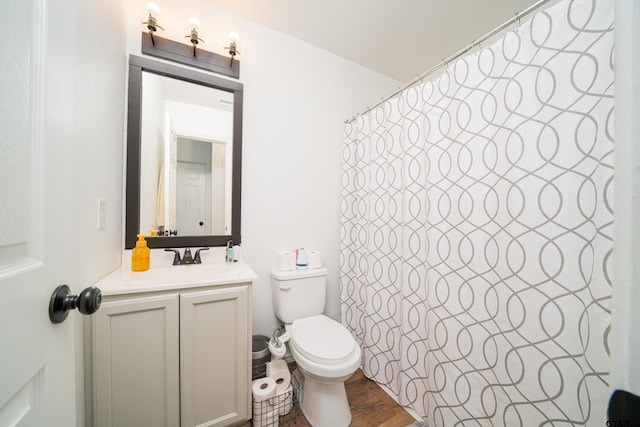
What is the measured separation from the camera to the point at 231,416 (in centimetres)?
103

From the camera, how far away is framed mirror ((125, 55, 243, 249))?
4.00 feet

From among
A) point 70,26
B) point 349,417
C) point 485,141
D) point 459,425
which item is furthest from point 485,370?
point 70,26

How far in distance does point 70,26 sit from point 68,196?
1.21 ft

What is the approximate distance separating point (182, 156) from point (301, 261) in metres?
1.01

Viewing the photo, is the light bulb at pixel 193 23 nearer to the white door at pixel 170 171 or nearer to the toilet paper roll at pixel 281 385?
the white door at pixel 170 171

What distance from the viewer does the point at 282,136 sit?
5.32ft

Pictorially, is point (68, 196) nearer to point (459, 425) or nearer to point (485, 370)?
point (485, 370)

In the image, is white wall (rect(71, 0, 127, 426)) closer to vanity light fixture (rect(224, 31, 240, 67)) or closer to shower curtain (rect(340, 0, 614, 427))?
vanity light fixture (rect(224, 31, 240, 67))

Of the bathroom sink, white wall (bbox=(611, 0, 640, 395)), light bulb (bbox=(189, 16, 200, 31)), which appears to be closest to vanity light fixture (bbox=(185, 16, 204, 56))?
light bulb (bbox=(189, 16, 200, 31))

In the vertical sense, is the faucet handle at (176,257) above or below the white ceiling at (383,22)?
below

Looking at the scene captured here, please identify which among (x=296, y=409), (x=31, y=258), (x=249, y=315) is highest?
(x=31, y=258)

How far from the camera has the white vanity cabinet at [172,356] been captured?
2.75 ft

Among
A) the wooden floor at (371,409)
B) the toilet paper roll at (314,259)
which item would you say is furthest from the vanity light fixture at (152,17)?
the wooden floor at (371,409)

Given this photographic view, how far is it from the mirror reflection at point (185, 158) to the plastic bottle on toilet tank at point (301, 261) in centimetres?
51
